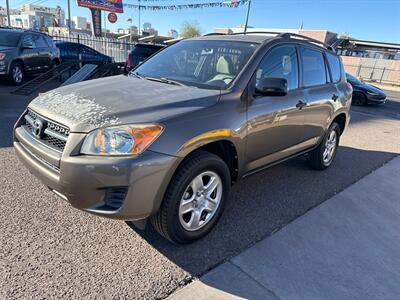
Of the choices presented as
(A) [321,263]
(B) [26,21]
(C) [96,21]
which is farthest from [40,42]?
(B) [26,21]

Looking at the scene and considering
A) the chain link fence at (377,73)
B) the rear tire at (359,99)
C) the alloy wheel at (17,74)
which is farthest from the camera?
the chain link fence at (377,73)

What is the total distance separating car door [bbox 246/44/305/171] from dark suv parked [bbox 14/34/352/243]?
0.01m

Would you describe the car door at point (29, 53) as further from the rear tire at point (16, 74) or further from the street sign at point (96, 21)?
the street sign at point (96, 21)

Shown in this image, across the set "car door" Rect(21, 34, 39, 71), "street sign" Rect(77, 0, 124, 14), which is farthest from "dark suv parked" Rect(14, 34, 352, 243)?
"street sign" Rect(77, 0, 124, 14)

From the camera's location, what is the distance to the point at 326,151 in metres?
5.18

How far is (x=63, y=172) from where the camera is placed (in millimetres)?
2389

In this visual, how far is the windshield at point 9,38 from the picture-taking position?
33.1 feet

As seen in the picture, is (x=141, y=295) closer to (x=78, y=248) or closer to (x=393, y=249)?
(x=78, y=248)

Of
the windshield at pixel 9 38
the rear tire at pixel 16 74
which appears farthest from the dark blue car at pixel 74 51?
Result: the rear tire at pixel 16 74

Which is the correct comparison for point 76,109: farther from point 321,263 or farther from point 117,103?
point 321,263

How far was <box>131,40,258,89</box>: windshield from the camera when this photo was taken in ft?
11.0

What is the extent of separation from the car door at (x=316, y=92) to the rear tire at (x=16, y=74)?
8.87 m

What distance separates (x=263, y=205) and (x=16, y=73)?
30.5ft

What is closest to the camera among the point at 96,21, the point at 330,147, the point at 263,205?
the point at 263,205
